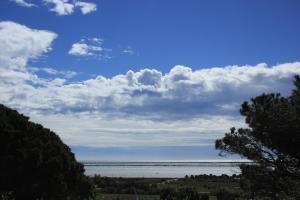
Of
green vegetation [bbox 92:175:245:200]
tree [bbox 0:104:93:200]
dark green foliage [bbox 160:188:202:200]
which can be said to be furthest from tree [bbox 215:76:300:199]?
dark green foliage [bbox 160:188:202:200]

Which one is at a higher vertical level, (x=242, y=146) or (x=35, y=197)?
(x=242, y=146)

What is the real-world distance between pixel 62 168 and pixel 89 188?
225 cm

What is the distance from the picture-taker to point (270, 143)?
2180cm

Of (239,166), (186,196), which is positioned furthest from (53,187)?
(186,196)

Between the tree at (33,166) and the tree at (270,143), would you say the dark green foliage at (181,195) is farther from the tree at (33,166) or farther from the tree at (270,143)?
the tree at (270,143)

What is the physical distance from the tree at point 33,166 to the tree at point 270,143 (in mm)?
8068

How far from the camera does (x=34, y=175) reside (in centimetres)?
2617

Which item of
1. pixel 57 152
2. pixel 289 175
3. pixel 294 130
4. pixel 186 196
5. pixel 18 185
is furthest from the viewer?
pixel 186 196

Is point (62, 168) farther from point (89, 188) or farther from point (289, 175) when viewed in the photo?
point (289, 175)

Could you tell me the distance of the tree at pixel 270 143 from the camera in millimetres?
20188

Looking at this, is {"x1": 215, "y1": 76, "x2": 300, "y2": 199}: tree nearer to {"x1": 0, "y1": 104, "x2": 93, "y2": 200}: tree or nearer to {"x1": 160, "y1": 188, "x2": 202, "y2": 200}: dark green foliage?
{"x1": 0, "y1": 104, "x2": 93, "y2": 200}: tree

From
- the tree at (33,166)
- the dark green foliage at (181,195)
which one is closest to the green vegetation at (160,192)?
the dark green foliage at (181,195)

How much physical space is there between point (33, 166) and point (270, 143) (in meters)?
10.9

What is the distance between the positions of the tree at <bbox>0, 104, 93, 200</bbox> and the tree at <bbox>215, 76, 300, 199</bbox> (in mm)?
8068
